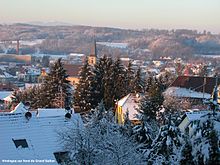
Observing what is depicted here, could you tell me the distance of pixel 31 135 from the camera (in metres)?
18.6

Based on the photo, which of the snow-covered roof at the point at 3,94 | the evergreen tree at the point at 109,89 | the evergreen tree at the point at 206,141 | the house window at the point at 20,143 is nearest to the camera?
the evergreen tree at the point at 206,141

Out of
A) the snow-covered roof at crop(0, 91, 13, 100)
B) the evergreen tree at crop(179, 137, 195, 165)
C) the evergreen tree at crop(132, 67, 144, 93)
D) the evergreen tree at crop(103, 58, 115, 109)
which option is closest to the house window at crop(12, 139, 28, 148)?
the evergreen tree at crop(179, 137, 195, 165)

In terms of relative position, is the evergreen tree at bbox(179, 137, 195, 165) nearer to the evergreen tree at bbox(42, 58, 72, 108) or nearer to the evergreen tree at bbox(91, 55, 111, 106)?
the evergreen tree at bbox(42, 58, 72, 108)

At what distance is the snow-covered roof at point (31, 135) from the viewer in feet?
57.0

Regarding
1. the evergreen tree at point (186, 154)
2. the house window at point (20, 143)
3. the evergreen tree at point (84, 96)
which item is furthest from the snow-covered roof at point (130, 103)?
the evergreen tree at point (186, 154)

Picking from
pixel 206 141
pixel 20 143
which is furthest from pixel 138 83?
pixel 206 141

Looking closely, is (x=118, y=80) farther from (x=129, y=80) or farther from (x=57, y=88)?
(x=57, y=88)

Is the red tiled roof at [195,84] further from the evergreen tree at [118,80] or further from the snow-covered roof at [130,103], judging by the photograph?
the snow-covered roof at [130,103]

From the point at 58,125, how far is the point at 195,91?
2799 centimetres

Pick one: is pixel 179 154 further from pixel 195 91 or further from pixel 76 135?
pixel 195 91

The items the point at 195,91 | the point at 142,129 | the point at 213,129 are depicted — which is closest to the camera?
the point at 213,129

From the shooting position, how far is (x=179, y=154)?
9.59 metres

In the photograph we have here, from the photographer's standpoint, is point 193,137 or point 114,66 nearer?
point 193,137

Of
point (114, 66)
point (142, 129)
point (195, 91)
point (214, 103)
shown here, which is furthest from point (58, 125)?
point (195, 91)
